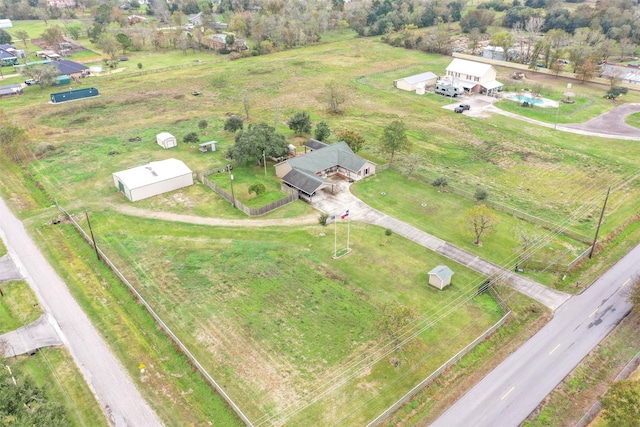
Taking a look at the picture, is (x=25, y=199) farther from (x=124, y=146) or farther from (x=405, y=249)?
(x=405, y=249)

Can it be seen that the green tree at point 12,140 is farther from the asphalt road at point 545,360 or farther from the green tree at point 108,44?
the asphalt road at point 545,360

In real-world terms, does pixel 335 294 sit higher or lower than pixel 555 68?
lower

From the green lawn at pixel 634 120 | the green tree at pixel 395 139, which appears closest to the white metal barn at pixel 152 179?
the green tree at pixel 395 139

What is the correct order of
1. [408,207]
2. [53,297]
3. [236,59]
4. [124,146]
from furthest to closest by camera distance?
[236,59], [124,146], [408,207], [53,297]

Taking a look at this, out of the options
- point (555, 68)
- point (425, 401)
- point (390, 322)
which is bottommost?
point (425, 401)

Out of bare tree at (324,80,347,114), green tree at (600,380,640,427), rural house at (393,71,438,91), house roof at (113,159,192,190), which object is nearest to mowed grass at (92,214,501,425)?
house roof at (113,159,192,190)

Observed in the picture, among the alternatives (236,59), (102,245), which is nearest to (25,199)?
(102,245)
